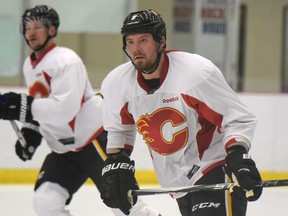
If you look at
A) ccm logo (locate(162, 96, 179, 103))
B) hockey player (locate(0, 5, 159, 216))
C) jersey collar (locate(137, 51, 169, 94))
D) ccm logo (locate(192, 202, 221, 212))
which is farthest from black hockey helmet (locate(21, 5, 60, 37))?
ccm logo (locate(192, 202, 221, 212))

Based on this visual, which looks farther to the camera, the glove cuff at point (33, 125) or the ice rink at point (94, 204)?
the ice rink at point (94, 204)

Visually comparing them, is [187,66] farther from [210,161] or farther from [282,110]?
[282,110]

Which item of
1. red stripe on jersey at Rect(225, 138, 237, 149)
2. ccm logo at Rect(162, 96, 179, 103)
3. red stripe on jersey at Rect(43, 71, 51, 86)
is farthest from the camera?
red stripe on jersey at Rect(43, 71, 51, 86)

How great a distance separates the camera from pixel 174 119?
242cm

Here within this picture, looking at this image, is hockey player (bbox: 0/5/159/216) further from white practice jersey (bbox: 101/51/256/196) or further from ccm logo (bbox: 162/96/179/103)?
ccm logo (bbox: 162/96/179/103)

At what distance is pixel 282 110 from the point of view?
17.3ft

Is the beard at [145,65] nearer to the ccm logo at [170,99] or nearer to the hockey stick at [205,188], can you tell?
the ccm logo at [170,99]

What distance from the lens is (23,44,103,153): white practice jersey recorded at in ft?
10.5

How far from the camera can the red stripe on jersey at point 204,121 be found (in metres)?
2.35

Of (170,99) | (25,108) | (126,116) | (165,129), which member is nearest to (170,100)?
(170,99)

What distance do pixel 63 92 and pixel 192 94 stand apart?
984mm

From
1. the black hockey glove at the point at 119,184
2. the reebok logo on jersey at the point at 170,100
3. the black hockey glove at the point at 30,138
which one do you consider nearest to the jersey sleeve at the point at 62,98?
the black hockey glove at the point at 30,138

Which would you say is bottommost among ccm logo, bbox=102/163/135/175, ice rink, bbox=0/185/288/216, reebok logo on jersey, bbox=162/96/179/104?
ice rink, bbox=0/185/288/216

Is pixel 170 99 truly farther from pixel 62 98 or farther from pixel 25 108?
pixel 25 108
